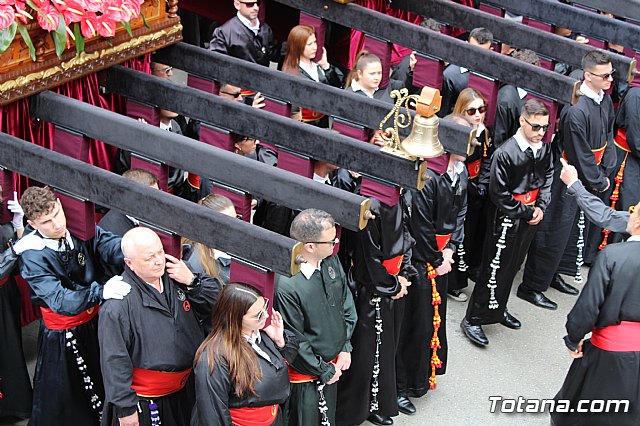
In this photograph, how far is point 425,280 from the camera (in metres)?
5.15

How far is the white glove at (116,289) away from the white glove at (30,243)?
1.31 feet

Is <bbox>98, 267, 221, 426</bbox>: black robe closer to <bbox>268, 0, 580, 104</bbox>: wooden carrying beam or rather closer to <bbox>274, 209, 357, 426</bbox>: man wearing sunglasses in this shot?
<bbox>274, 209, 357, 426</bbox>: man wearing sunglasses

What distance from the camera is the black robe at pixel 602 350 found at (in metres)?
4.50

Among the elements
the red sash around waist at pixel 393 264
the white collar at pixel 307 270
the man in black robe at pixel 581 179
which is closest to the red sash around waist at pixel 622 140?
the man in black robe at pixel 581 179

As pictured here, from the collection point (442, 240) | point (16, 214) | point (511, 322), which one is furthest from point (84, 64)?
point (511, 322)

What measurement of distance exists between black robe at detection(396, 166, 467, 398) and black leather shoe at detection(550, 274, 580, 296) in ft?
4.78

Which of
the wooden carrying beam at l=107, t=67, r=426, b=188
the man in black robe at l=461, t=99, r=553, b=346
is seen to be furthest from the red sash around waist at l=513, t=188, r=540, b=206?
the wooden carrying beam at l=107, t=67, r=426, b=188

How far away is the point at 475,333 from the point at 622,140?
5.64ft

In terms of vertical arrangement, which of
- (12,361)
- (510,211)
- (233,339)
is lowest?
(12,361)

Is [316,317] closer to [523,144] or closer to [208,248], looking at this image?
[208,248]

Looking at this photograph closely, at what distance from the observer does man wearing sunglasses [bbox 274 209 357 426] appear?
13.2 ft

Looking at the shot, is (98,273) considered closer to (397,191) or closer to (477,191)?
(397,191)

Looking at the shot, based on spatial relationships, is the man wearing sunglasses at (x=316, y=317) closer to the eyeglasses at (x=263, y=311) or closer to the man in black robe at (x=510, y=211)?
the eyeglasses at (x=263, y=311)

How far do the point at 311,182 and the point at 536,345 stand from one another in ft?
7.67
